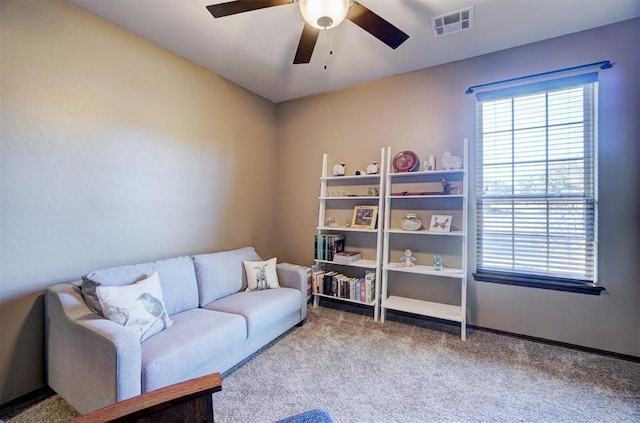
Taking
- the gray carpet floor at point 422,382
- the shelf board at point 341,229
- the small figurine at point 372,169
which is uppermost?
the small figurine at point 372,169

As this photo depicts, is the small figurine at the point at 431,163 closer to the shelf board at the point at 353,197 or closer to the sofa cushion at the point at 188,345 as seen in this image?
the shelf board at the point at 353,197

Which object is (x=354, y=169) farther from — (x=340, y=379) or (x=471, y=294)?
(x=340, y=379)

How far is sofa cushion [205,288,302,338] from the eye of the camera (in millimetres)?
2262

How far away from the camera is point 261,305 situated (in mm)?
2381

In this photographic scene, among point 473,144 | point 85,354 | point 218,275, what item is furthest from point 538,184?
point 85,354

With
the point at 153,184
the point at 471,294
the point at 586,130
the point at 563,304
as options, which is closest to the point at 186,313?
the point at 153,184

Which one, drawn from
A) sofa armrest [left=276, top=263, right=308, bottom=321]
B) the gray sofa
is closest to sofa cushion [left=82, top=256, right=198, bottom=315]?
the gray sofa

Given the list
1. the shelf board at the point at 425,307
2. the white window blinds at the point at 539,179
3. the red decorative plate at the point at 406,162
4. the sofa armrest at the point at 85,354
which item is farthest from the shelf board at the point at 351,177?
the sofa armrest at the point at 85,354

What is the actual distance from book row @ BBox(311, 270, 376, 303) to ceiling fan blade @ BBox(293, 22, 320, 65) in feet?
7.39

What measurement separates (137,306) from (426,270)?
2.51m

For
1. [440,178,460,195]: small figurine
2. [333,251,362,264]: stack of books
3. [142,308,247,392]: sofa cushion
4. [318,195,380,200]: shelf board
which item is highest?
[440,178,460,195]: small figurine

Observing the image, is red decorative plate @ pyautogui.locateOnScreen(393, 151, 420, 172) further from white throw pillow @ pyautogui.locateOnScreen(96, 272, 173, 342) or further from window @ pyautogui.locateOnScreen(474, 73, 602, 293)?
white throw pillow @ pyautogui.locateOnScreen(96, 272, 173, 342)

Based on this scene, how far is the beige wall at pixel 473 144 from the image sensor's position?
2.29 m

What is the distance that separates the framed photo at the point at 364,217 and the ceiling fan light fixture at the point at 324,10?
6.66 feet
